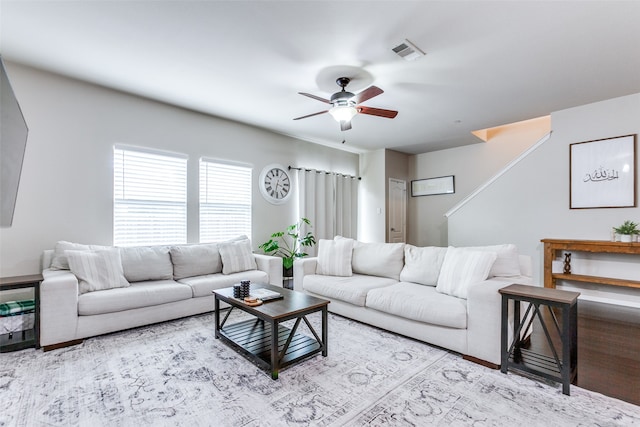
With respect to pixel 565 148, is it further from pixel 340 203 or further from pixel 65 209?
pixel 65 209

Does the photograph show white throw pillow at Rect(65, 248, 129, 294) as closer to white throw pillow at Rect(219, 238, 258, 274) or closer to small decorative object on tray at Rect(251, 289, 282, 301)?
white throw pillow at Rect(219, 238, 258, 274)

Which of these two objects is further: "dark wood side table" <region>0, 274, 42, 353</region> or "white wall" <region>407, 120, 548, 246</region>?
"white wall" <region>407, 120, 548, 246</region>

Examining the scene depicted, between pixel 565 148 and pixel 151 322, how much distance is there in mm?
5737

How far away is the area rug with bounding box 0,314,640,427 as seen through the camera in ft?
5.65

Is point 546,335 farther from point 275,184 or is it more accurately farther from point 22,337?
point 275,184

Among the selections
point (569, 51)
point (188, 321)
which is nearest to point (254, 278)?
point (188, 321)

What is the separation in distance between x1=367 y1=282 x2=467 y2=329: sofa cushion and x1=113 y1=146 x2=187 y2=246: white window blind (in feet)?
9.29

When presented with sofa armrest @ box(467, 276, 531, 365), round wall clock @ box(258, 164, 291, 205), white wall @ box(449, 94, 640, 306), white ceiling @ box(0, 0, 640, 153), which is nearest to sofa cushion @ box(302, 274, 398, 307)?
sofa armrest @ box(467, 276, 531, 365)

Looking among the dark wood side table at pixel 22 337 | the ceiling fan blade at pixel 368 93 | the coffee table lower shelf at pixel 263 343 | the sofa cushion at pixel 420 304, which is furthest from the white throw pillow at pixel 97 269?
the ceiling fan blade at pixel 368 93

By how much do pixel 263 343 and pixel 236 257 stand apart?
1.69m

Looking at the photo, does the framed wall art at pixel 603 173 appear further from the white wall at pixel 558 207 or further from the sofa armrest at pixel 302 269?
the sofa armrest at pixel 302 269

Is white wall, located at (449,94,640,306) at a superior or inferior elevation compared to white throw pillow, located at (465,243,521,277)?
superior

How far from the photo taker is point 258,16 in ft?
7.67

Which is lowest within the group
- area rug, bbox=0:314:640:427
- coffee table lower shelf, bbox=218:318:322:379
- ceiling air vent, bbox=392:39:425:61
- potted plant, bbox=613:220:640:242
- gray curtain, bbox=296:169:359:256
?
area rug, bbox=0:314:640:427
